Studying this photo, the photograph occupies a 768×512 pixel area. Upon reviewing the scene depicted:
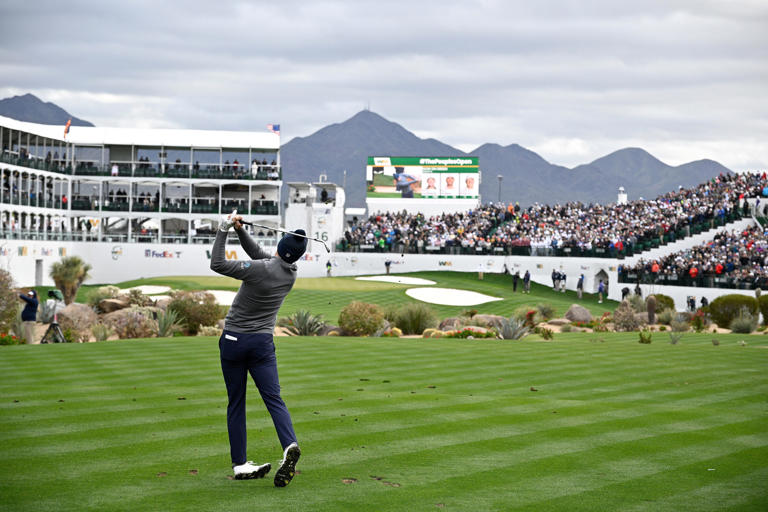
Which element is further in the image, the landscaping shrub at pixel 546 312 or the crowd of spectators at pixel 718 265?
the crowd of spectators at pixel 718 265

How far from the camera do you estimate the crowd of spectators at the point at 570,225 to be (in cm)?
5662

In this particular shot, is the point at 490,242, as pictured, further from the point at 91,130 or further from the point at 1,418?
the point at 1,418

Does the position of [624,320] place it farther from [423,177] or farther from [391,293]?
[423,177]

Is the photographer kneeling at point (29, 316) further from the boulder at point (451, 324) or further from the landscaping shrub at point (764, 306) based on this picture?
the landscaping shrub at point (764, 306)

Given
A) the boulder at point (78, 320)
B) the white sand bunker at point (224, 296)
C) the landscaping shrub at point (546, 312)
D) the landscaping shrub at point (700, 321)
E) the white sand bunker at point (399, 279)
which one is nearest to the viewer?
the boulder at point (78, 320)

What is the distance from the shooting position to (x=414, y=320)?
98.1ft

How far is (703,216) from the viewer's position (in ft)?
184

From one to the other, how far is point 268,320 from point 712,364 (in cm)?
1454

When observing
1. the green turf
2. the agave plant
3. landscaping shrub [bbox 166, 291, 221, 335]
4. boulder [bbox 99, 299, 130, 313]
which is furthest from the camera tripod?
the green turf

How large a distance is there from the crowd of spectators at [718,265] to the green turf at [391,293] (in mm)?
3207

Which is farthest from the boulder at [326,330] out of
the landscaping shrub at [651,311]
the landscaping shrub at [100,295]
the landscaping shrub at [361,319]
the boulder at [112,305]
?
the landscaping shrub at [651,311]

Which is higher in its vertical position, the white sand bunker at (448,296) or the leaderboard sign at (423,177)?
the leaderboard sign at (423,177)

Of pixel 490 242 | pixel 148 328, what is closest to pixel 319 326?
pixel 148 328

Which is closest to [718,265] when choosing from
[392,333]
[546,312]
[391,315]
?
[546,312]
